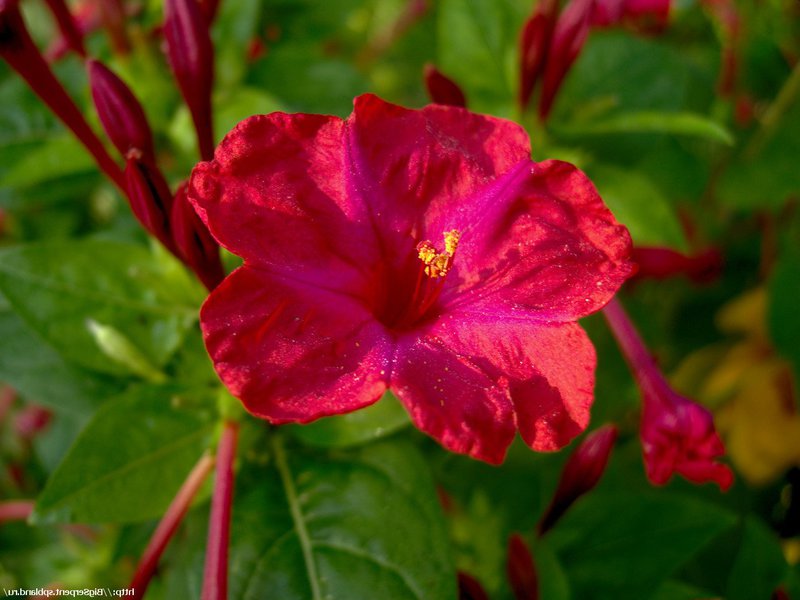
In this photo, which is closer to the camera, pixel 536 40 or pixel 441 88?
pixel 441 88

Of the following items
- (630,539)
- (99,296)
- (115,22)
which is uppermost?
A: (115,22)

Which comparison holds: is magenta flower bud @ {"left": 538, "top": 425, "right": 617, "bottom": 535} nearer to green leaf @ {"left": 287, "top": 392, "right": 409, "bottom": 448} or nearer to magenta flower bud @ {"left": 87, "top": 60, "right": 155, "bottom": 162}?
green leaf @ {"left": 287, "top": 392, "right": 409, "bottom": 448}

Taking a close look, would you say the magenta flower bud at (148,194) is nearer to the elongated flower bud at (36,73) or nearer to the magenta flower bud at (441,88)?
the elongated flower bud at (36,73)

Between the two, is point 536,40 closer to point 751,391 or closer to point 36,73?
point 36,73

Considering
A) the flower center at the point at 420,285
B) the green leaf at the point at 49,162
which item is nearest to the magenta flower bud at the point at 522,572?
the flower center at the point at 420,285

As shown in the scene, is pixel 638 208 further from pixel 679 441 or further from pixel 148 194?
pixel 148 194

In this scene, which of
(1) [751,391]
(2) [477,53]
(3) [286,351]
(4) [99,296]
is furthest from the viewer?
(1) [751,391]

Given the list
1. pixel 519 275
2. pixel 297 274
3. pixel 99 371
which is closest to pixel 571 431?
pixel 519 275

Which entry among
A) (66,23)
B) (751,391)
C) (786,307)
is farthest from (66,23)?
(751,391)

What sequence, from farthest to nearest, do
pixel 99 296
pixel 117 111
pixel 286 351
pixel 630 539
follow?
pixel 630 539 < pixel 99 296 < pixel 117 111 < pixel 286 351

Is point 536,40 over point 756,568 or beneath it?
over
